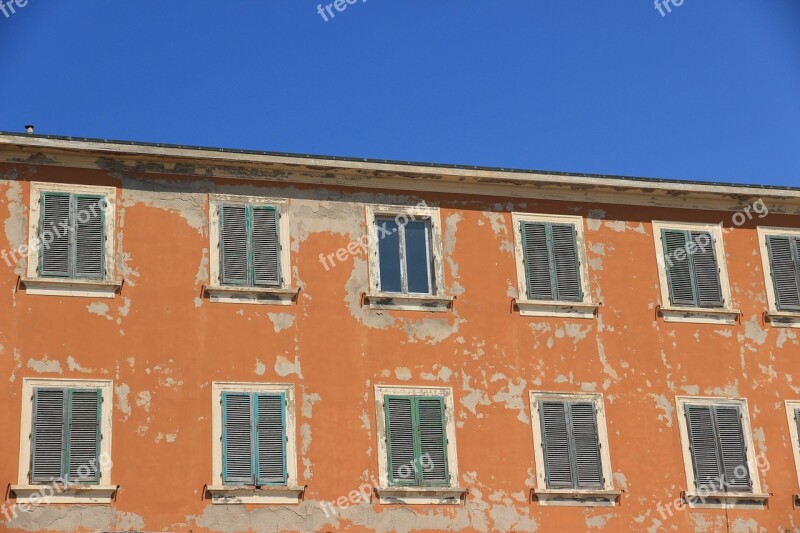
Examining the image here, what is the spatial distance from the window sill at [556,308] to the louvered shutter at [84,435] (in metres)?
8.29

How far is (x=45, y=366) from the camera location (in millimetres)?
24641

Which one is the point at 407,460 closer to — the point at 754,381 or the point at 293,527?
the point at 293,527

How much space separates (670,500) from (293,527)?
7307 mm

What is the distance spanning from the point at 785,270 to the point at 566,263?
192 inches

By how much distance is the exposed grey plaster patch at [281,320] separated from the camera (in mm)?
26047

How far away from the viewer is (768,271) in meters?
29.2

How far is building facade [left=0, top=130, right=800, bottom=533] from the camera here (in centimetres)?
2470

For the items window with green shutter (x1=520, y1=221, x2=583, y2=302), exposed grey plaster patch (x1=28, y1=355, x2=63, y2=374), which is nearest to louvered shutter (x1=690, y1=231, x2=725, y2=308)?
window with green shutter (x1=520, y1=221, x2=583, y2=302)

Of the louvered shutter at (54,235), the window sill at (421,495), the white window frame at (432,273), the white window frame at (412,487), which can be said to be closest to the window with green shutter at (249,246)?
the white window frame at (432,273)

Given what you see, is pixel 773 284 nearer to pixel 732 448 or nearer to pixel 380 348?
pixel 732 448

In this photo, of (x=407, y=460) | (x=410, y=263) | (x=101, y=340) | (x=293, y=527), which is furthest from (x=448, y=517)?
(x=101, y=340)

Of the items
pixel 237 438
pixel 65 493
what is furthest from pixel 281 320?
pixel 65 493

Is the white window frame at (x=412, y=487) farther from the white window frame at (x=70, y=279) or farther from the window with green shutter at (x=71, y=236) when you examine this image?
the window with green shutter at (x=71, y=236)

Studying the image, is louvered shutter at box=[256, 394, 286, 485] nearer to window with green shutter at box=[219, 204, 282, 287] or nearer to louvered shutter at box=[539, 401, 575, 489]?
window with green shutter at box=[219, 204, 282, 287]
